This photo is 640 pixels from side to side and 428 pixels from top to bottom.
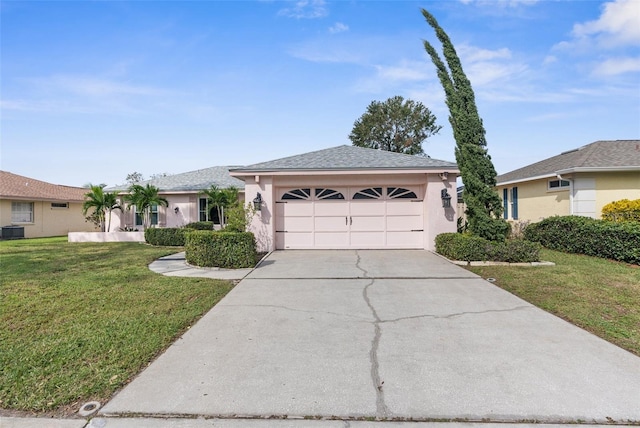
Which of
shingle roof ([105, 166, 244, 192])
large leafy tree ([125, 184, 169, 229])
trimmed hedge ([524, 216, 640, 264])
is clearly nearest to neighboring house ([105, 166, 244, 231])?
shingle roof ([105, 166, 244, 192])

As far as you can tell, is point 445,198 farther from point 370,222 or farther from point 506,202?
point 506,202

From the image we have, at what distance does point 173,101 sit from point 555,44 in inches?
544

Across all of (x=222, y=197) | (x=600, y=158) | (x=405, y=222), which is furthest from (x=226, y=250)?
(x=600, y=158)

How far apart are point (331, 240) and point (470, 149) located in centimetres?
529

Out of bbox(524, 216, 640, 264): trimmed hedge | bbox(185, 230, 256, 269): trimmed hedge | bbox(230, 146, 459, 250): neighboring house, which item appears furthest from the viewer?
bbox(230, 146, 459, 250): neighboring house

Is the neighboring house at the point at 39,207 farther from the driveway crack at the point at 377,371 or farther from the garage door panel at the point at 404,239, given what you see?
the driveway crack at the point at 377,371

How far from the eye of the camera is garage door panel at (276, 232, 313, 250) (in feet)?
38.4

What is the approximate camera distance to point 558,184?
1348cm

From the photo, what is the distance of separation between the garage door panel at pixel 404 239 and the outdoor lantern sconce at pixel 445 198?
4.40ft

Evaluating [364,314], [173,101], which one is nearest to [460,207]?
[364,314]

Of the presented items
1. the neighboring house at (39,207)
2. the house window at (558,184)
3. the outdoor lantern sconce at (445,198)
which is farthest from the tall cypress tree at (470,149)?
the neighboring house at (39,207)

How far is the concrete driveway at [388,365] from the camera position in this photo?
2.54m

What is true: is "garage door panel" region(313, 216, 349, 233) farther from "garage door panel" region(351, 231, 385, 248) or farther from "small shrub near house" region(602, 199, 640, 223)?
"small shrub near house" region(602, 199, 640, 223)

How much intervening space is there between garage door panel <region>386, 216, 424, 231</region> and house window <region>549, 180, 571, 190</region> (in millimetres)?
6277
